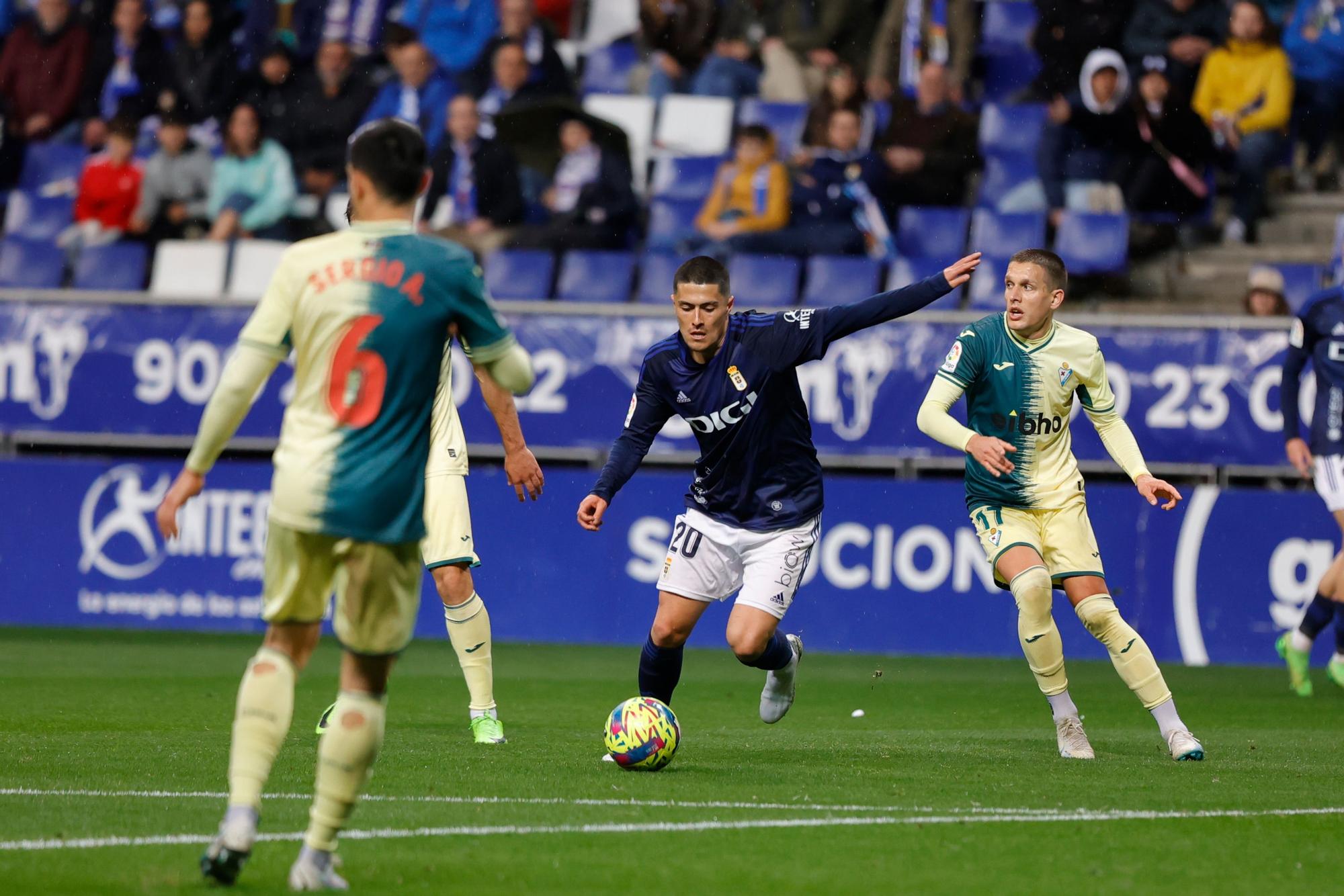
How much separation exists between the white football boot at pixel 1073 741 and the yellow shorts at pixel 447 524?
2665 millimetres

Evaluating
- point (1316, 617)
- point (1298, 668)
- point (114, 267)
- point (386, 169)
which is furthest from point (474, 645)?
point (114, 267)

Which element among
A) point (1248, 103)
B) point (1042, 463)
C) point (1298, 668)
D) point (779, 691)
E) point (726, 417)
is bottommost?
point (1298, 668)

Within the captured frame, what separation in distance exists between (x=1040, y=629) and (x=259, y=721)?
4.32 metres

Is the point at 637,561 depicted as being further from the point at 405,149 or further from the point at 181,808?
the point at 405,149

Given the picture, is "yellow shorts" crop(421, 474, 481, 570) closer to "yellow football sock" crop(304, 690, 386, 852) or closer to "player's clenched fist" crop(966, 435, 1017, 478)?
"player's clenched fist" crop(966, 435, 1017, 478)

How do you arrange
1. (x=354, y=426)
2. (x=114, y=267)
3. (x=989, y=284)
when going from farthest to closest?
(x=114, y=267)
(x=989, y=284)
(x=354, y=426)

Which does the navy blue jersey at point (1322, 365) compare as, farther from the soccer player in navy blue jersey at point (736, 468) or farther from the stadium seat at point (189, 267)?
the stadium seat at point (189, 267)

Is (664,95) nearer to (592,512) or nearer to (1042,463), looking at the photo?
(1042,463)

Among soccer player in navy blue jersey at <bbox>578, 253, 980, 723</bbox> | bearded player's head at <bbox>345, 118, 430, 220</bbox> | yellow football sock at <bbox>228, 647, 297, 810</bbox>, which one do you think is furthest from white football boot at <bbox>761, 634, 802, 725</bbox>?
bearded player's head at <bbox>345, 118, 430, 220</bbox>

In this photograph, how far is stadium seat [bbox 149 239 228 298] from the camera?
17.1 meters

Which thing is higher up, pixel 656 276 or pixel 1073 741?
pixel 656 276

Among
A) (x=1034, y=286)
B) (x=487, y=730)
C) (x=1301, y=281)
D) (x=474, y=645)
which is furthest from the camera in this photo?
(x=1301, y=281)

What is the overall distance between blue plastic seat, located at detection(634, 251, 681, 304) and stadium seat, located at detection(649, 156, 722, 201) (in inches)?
41.2

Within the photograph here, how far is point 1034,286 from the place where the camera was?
26.6 ft
